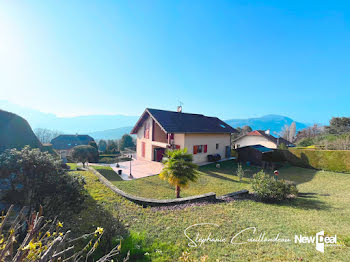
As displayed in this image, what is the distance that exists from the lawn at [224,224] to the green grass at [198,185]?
242 centimetres

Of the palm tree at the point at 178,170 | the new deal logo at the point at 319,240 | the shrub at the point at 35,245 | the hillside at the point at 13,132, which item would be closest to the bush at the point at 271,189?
the new deal logo at the point at 319,240

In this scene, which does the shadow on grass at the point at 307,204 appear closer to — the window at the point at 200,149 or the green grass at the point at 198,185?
the green grass at the point at 198,185

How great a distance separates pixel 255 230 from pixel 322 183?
37.6ft

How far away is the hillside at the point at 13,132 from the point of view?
758 centimetres

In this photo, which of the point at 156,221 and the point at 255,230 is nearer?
the point at 255,230

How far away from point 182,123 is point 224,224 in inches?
574

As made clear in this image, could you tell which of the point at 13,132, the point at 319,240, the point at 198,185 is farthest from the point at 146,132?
the point at 319,240

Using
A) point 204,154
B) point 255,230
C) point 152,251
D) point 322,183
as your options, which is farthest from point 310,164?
point 152,251

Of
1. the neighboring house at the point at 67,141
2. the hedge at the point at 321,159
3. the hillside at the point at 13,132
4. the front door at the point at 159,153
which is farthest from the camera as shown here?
the neighboring house at the point at 67,141

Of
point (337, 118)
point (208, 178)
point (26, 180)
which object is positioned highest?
point (337, 118)

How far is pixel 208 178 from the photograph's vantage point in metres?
14.0

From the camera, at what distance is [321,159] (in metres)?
16.0

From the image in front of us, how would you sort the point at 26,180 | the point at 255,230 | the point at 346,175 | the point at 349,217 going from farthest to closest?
the point at 346,175, the point at 349,217, the point at 255,230, the point at 26,180

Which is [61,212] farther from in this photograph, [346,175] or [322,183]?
[346,175]
